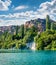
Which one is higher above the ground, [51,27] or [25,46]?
[51,27]

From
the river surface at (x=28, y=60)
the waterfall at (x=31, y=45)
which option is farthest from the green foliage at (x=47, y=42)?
the river surface at (x=28, y=60)

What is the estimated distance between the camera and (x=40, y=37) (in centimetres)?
17350

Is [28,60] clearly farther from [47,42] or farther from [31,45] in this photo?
[31,45]

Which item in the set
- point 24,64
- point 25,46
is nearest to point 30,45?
point 25,46

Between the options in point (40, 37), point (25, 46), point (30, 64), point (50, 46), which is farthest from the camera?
point (25, 46)

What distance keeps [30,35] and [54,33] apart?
1161 inches

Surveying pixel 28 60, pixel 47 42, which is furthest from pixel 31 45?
pixel 28 60

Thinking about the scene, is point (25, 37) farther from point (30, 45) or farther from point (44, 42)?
point (44, 42)

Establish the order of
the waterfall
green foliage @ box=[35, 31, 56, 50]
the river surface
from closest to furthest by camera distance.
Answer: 1. the river surface
2. green foliage @ box=[35, 31, 56, 50]
3. the waterfall

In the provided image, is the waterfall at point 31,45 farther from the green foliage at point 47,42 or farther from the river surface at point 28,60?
the river surface at point 28,60

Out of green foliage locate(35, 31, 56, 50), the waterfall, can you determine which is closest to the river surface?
green foliage locate(35, 31, 56, 50)

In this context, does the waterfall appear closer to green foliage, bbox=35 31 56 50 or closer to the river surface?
green foliage, bbox=35 31 56 50

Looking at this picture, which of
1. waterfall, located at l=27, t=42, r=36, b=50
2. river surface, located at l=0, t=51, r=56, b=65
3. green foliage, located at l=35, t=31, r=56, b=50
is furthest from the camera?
waterfall, located at l=27, t=42, r=36, b=50

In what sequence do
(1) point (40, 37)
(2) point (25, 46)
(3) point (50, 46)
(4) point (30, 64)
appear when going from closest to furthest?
(4) point (30, 64) → (3) point (50, 46) → (1) point (40, 37) → (2) point (25, 46)
